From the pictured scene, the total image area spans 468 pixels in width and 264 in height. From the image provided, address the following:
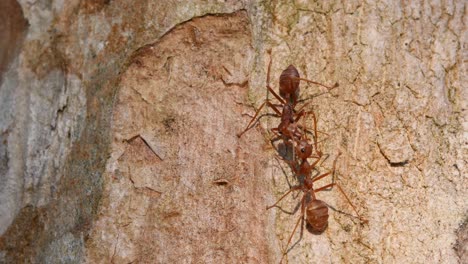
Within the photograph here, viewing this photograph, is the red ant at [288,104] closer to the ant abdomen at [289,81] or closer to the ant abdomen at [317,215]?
the ant abdomen at [289,81]

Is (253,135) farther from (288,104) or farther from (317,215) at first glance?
(317,215)

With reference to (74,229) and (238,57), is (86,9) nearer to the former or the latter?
(238,57)

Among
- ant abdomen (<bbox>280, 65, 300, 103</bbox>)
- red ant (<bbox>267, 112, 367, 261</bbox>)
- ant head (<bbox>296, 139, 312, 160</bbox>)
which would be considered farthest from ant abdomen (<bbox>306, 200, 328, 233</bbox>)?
ant abdomen (<bbox>280, 65, 300, 103</bbox>)

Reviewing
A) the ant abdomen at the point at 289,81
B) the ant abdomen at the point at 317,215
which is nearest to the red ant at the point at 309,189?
the ant abdomen at the point at 317,215

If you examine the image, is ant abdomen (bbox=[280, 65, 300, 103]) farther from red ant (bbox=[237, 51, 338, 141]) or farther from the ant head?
the ant head

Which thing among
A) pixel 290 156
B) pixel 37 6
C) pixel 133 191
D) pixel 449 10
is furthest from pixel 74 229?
pixel 449 10
